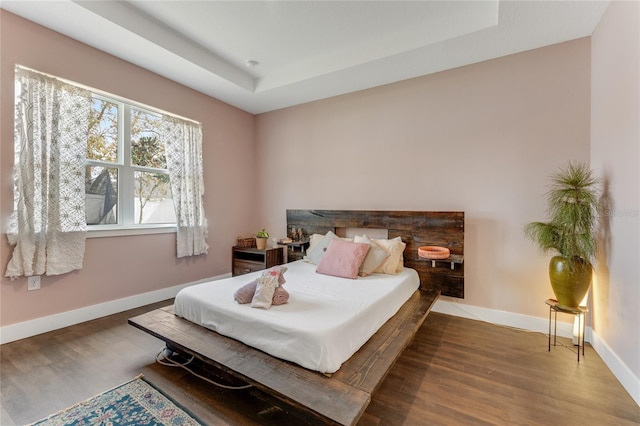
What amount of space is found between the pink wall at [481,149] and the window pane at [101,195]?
103 inches

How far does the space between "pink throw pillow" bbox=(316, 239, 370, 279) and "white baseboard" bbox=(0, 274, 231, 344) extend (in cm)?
210

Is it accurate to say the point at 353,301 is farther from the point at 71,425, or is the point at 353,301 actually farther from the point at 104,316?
the point at 104,316

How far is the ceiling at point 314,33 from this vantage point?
7.66ft

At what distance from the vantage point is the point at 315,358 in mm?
1517

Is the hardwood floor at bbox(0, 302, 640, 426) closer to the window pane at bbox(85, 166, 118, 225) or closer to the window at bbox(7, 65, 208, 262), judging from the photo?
the window at bbox(7, 65, 208, 262)

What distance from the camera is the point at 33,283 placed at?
98.7 inches

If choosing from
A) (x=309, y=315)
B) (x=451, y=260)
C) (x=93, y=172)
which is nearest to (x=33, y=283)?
(x=93, y=172)

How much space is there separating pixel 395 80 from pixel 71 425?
4036mm

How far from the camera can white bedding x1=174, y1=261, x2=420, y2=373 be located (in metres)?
1.56

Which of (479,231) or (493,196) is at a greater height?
(493,196)

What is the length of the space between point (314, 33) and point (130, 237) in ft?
9.95

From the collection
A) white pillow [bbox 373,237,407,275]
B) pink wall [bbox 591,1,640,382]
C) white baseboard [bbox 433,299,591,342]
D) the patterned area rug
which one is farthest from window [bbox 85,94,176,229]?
pink wall [bbox 591,1,640,382]

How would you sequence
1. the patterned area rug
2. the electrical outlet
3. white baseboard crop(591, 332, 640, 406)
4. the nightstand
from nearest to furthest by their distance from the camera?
1. the patterned area rug
2. white baseboard crop(591, 332, 640, 406)
3. the electrical outlet
4. the nightstand

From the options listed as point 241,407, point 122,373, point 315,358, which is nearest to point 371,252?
point 315,358
